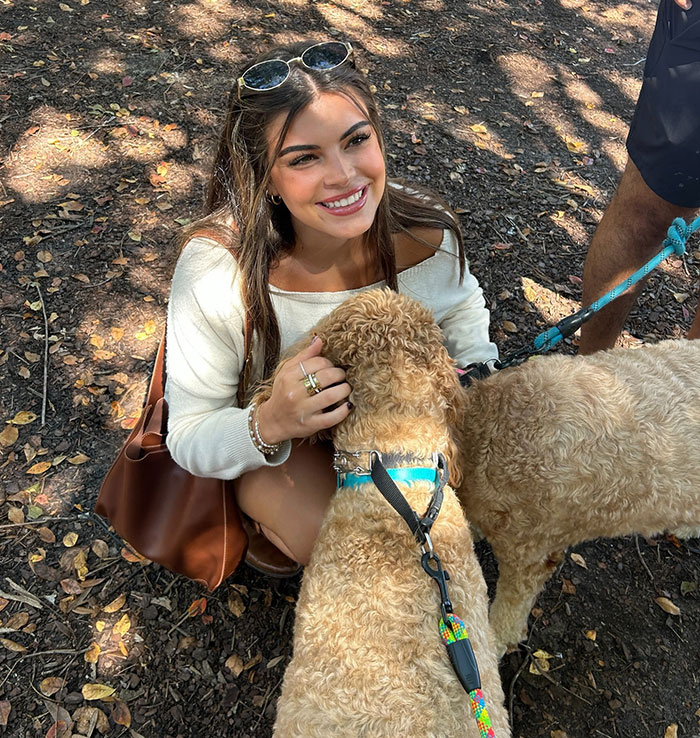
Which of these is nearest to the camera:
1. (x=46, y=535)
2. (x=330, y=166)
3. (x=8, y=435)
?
(x=330, y=166)

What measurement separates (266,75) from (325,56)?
0.77 ft

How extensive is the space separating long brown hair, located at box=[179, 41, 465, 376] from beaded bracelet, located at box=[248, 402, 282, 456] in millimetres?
356

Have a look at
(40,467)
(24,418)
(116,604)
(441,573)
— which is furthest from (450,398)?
(24,418)

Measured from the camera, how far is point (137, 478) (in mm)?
2303

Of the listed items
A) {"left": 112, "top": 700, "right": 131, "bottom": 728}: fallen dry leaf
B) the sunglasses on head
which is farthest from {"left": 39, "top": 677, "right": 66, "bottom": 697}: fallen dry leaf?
the sunglasses on head

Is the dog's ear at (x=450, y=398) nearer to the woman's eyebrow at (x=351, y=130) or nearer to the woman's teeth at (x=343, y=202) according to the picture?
the woman's teeth at (x=343, y=202)

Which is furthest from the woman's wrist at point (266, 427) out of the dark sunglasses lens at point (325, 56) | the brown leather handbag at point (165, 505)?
the dark sunglasses lens at point (325, 56)

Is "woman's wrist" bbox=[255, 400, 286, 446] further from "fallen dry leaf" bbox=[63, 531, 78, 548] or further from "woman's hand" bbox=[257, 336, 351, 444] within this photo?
"fallen dry leaf" bbox=[63, 531, 78, 548]

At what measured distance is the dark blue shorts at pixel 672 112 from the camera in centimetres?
266

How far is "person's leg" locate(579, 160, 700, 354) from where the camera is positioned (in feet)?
9.95

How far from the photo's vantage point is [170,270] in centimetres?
345

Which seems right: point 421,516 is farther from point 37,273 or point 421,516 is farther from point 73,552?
point 37,273

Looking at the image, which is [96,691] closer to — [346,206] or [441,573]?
[441,573]

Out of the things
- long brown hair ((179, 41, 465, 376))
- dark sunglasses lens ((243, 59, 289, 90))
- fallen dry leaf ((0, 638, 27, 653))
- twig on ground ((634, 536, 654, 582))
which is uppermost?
dark sunglasses lens ((243, 59, 289, 90))
